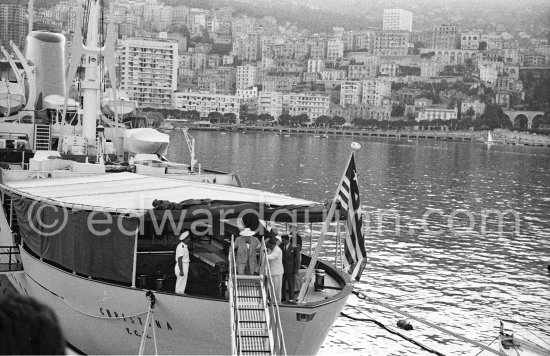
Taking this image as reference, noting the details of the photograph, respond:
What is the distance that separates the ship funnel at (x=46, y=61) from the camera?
1099 inches

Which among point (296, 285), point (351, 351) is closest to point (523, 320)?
point (351, 351)

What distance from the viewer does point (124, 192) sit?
45.0 feet

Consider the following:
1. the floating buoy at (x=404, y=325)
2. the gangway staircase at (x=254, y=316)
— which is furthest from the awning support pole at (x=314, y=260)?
the floating buoy at (x=404, y=325)

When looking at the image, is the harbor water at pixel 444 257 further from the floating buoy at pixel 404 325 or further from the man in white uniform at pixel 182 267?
the man in white uniform at pixel 182 267

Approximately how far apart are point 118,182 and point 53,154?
4254 millimetres

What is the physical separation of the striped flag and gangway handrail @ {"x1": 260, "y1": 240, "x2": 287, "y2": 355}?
126cm

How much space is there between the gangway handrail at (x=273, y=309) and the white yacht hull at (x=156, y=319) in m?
0.21

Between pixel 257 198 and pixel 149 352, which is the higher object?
pixel 257 198

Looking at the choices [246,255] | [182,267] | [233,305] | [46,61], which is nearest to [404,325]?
[246,255]

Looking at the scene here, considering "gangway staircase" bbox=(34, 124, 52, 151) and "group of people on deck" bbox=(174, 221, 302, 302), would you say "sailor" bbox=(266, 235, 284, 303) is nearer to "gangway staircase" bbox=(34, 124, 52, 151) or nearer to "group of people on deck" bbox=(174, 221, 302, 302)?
"group of people on deck" bbox=(174, 221, 302, 302)

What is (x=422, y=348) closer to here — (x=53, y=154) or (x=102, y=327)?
(x=102, y=327)

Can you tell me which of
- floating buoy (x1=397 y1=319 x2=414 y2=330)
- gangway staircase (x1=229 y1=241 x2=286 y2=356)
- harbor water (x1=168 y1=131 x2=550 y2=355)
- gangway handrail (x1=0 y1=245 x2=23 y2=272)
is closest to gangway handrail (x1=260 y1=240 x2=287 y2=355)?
gangway staircase (x1=229 y1=241 x2=286 y2=356)

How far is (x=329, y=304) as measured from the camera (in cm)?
1146

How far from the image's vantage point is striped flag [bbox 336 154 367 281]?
11.4m
